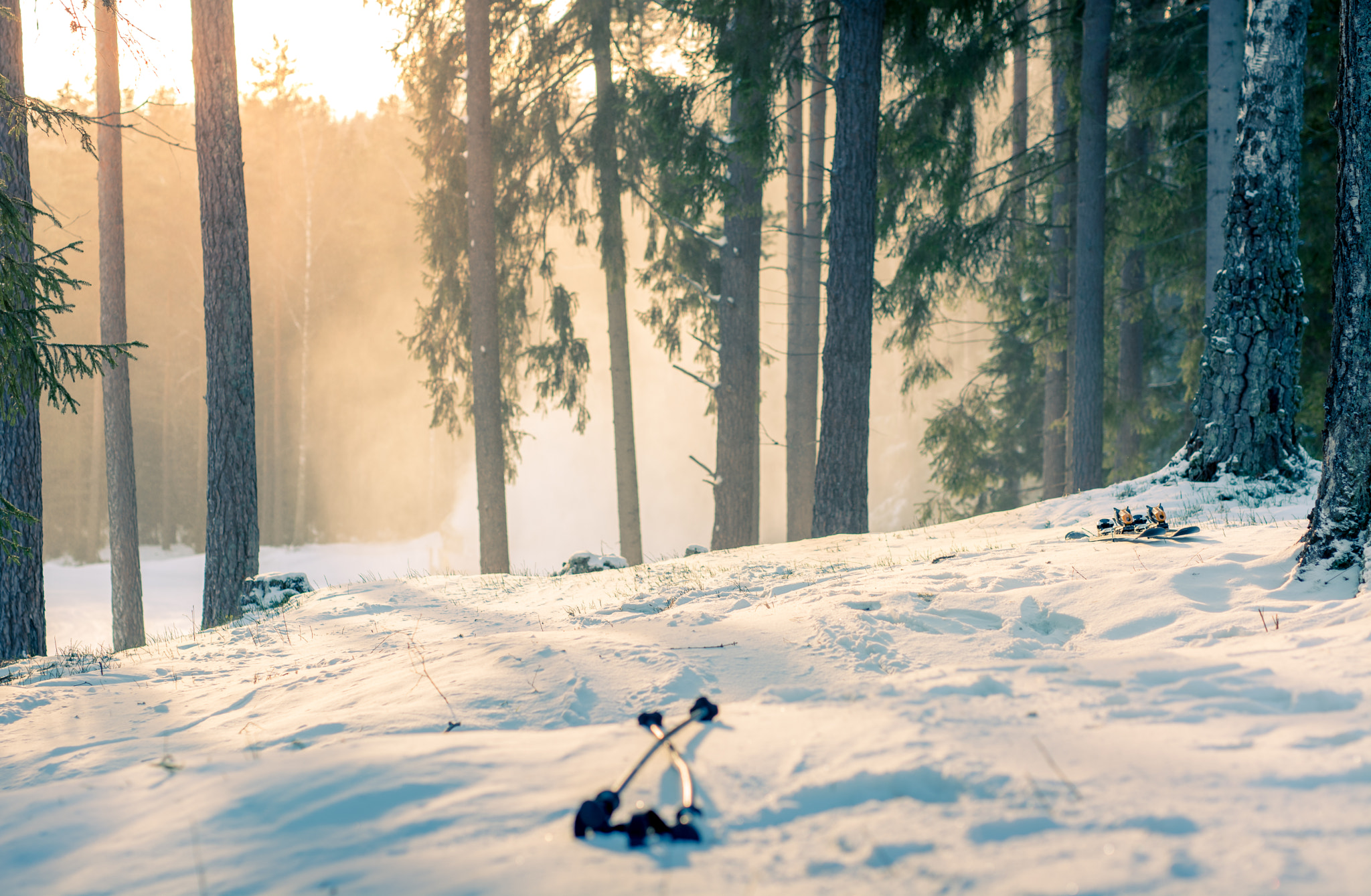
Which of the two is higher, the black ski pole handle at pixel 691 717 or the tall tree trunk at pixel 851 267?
the tall tree trunk at pixel 851 267

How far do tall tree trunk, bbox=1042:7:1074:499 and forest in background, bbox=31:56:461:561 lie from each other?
26.1m

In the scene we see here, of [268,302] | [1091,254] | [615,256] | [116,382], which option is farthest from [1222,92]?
[268,302]

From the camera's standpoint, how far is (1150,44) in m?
12.0

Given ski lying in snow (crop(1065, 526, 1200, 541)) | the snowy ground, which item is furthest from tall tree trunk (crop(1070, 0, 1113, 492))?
the snowy ground

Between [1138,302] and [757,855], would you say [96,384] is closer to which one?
[1138,302]

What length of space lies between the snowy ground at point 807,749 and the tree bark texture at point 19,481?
388cm

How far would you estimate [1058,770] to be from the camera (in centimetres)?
210

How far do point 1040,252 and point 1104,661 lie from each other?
12.5 m

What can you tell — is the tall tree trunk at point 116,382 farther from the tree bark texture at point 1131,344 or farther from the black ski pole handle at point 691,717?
the tree bark texture at point 1131,344

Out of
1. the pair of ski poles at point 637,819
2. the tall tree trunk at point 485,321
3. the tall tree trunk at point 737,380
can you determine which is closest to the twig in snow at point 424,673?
the pair of ski poles at point 637,819

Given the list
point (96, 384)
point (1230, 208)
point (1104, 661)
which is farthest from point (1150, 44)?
point (96, 384)

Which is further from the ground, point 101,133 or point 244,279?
point 101,133

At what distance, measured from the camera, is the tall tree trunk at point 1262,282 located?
248 inches

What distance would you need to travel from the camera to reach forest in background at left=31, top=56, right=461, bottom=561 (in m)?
31.8
